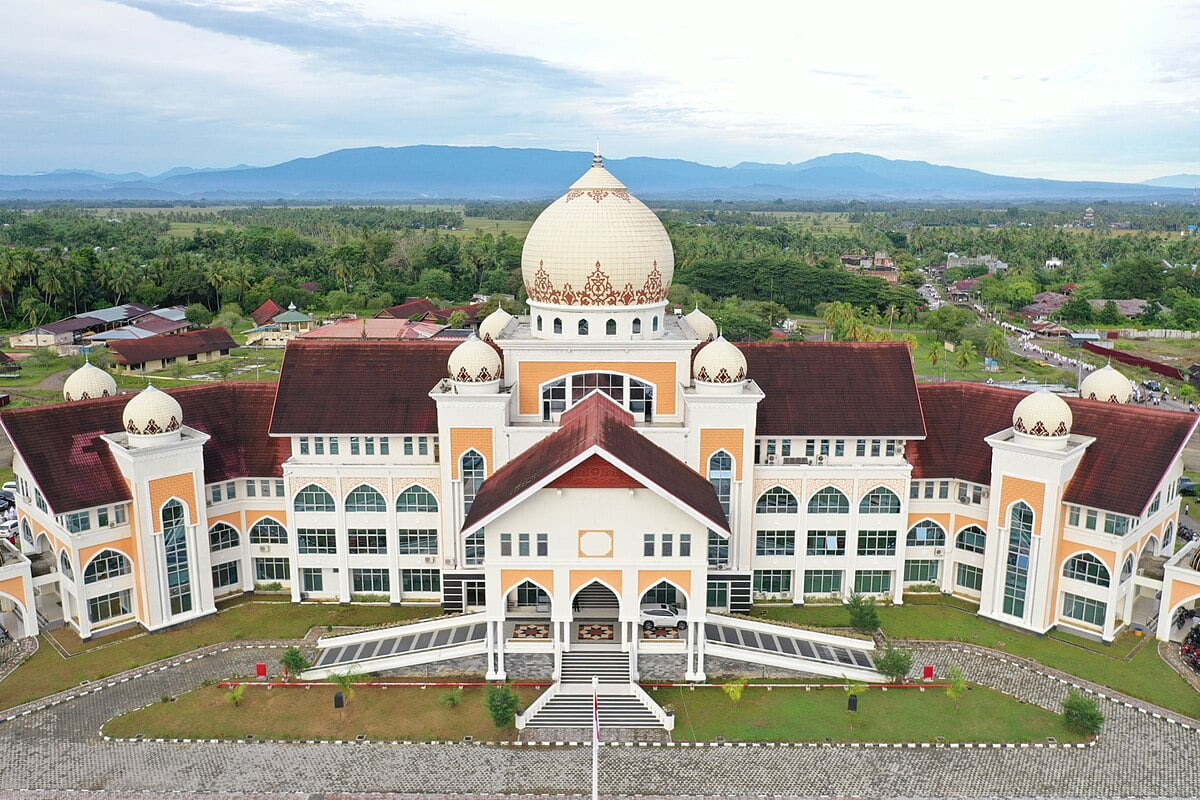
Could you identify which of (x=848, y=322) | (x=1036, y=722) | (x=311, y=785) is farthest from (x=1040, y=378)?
(x=311, y=785)

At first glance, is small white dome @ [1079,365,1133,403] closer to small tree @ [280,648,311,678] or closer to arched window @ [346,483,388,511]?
arched window @ [346,483,388,511]

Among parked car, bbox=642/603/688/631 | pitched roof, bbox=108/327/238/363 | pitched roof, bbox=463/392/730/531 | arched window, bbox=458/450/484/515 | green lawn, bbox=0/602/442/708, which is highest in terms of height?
pitched roof, bbox=463/392/730/531

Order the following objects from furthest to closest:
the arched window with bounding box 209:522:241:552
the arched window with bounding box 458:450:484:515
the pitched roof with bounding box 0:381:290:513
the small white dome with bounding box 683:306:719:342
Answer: the small white dome with bounding box 683:306:719:342
the arched window with bounding box 209:522:241:552
the arched window with bounding box 458:450:484:515
the pitched roof with bounding box 0:381:290:513

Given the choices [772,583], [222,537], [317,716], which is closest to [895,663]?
[772,583]

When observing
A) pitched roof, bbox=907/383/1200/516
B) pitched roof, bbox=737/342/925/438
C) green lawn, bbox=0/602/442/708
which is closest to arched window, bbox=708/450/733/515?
pitched roof, bbox=737/342/925/438

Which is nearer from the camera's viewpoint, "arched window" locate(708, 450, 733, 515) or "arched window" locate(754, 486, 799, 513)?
"arched window" locate(708, 450, 733, 515)

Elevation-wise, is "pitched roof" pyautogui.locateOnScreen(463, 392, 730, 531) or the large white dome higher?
the large white dome

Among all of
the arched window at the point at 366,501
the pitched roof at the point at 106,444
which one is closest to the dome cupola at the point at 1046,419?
the arched window at the point at 366,501
